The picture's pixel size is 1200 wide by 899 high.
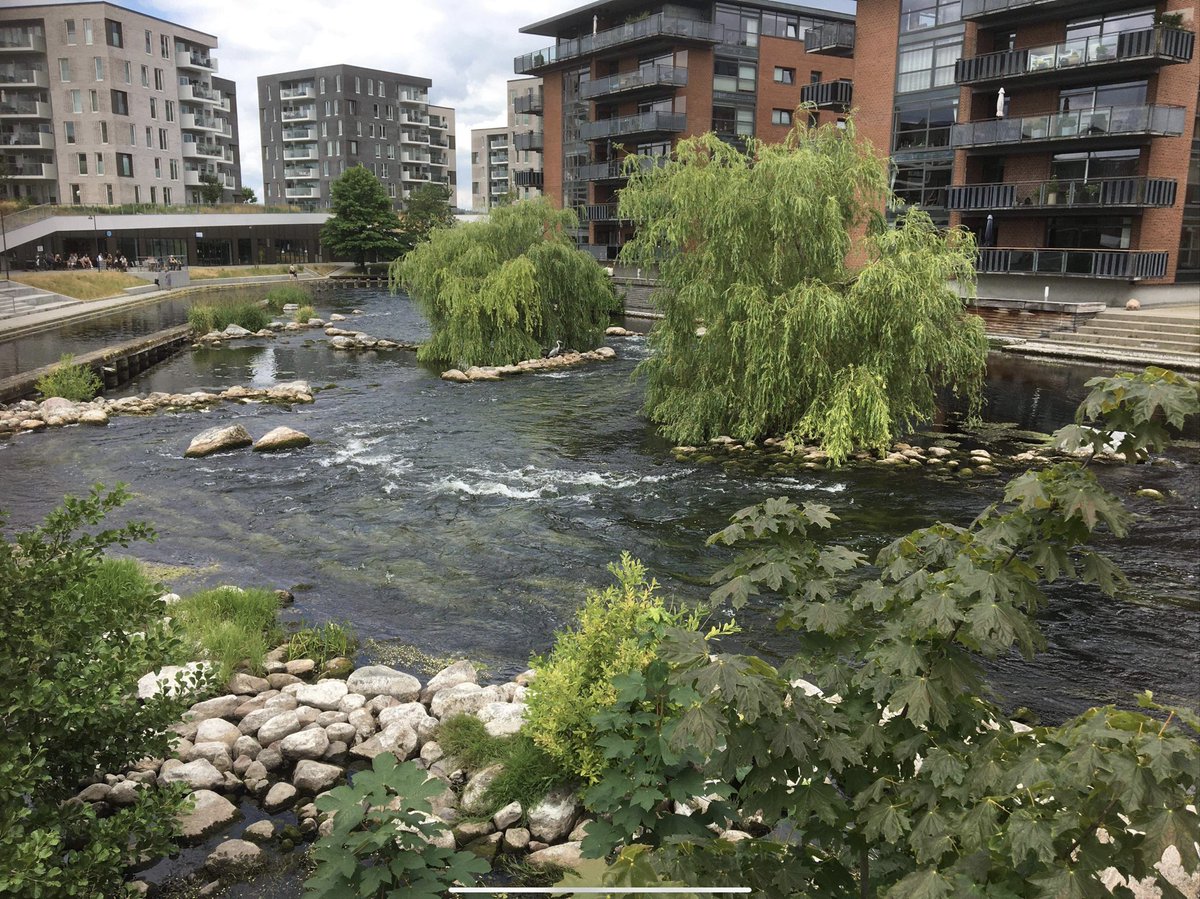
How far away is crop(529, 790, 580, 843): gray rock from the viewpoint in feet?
A: 22.7

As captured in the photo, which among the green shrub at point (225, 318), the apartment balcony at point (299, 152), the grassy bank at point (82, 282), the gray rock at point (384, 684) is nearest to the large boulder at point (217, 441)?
the gray rock at point (384, 684)

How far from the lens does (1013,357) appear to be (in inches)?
1344

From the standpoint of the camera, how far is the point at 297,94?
118375mm

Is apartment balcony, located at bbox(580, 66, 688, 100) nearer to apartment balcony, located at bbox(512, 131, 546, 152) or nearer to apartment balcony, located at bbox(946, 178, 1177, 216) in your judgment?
apartment balcony, located at bbox(512, 131, 546, 152)

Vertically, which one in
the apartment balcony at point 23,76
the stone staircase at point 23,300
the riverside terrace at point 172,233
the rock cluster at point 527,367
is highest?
the apartment balcony at point 23,76

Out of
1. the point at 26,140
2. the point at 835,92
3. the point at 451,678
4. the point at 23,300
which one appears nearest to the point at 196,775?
the point at 451,678

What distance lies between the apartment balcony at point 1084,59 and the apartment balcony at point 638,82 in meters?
20.3

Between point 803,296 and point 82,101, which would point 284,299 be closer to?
point 803,296

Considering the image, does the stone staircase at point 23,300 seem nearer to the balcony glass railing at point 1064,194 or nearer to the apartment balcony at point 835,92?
the apartment balcony at point 835,92

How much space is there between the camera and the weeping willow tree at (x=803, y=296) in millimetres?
19156

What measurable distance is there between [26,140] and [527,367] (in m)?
73.9

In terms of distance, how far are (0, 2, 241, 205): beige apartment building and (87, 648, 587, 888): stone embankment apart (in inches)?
3373

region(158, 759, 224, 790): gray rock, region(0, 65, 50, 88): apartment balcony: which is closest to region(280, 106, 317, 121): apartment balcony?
region(0, 65, 50, 88): apartment balcony

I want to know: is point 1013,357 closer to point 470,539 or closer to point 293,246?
point 470,539
